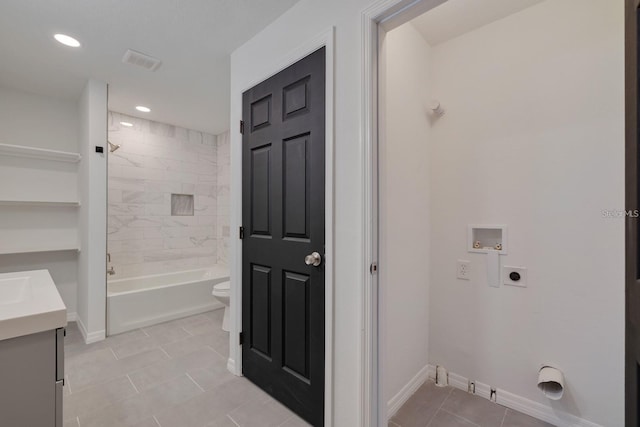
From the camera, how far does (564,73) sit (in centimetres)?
166

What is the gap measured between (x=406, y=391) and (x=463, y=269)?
90cm

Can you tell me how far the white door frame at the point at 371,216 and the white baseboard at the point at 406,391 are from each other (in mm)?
410

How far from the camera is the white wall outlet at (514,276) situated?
1.78 meters

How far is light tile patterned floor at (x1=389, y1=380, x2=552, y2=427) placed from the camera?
Answer: 1668 millimetres

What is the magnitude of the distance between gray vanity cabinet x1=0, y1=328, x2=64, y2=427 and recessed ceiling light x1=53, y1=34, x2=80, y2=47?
7.20ft

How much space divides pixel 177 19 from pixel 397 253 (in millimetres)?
2074

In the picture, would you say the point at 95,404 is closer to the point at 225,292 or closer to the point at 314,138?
the point at 225,292

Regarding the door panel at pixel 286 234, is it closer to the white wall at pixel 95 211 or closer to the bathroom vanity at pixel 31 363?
the bathroom vanity at pixel 31 363

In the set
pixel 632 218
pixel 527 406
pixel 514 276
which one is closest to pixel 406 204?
pixel 514 276

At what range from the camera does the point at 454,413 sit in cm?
175

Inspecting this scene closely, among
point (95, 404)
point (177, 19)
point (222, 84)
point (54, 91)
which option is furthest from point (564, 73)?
point (54, 91)

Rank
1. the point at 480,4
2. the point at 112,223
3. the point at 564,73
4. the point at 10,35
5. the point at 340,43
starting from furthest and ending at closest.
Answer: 1. the point at 112,223
2. the point at 10,35
3. the point at 480,4
4. the point at 564,73
5. the point at 340,43

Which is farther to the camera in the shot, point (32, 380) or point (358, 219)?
point (358, 219)

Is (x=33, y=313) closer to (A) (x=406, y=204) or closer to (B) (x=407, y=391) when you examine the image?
(A) (x=406, y=204)
